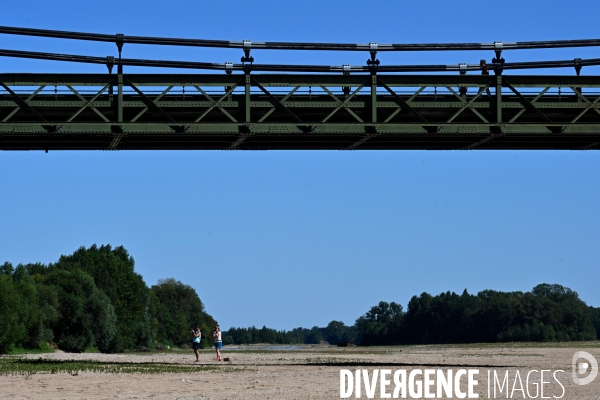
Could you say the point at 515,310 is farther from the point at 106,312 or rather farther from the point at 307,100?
the point at 307,100

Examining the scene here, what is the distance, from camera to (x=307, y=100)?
32750 mm

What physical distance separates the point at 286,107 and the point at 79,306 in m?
57.2

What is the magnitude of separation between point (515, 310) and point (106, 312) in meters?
118

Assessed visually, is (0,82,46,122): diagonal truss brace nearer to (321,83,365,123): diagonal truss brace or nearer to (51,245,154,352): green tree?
(321,83,365,123): diagonal truss brace

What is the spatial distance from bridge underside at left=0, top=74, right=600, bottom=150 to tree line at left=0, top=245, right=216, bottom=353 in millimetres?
36674

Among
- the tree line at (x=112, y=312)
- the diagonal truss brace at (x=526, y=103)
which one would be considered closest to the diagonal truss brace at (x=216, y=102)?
the diagonal truss brace at (x=526, y=103)

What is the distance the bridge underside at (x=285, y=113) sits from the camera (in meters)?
31.5

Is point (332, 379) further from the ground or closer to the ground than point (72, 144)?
closer to the ground

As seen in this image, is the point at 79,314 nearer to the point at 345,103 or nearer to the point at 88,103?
the point at 88,103

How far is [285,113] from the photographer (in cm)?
3300

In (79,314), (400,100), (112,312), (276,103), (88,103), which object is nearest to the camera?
(88,103)

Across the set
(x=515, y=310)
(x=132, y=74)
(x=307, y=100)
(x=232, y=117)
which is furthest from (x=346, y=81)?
(x=515, y=310)

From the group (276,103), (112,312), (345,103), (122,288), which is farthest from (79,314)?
(345,103)

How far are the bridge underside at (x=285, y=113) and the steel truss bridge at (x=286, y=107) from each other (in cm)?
4
